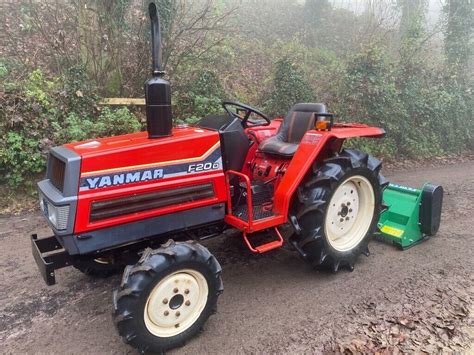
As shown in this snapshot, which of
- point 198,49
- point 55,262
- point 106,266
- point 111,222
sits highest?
point 198,49

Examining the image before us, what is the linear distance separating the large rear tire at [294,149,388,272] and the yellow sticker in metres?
0.37

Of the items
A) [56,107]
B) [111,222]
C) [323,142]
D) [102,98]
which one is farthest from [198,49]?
[111,222]

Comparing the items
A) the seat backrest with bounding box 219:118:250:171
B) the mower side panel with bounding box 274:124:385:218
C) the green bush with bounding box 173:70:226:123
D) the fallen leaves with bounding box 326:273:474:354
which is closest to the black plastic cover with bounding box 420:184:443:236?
the fallen leaves with bounding box 326:273:474:354

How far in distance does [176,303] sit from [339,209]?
65.8 inches

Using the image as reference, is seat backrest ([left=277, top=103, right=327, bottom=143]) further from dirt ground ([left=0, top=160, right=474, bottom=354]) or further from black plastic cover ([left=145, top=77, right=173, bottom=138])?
black plastic cover ([left=145, top=77, right=173, bottom=138])

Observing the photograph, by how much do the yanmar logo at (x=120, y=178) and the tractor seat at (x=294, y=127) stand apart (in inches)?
48.7

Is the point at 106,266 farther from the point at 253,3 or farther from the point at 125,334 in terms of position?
the point at 253,3

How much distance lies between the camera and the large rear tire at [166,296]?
2311 mm

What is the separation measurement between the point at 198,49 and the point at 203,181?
5677 millimetres

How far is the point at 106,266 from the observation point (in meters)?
3.23

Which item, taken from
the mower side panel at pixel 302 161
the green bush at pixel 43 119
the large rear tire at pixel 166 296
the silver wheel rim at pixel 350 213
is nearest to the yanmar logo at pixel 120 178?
the large rear tire at pixel 166 296

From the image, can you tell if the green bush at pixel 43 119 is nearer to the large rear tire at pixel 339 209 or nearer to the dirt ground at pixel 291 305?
the dirt ground at pixel 291 305

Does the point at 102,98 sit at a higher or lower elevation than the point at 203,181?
higher

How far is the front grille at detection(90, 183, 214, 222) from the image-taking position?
2557mm
